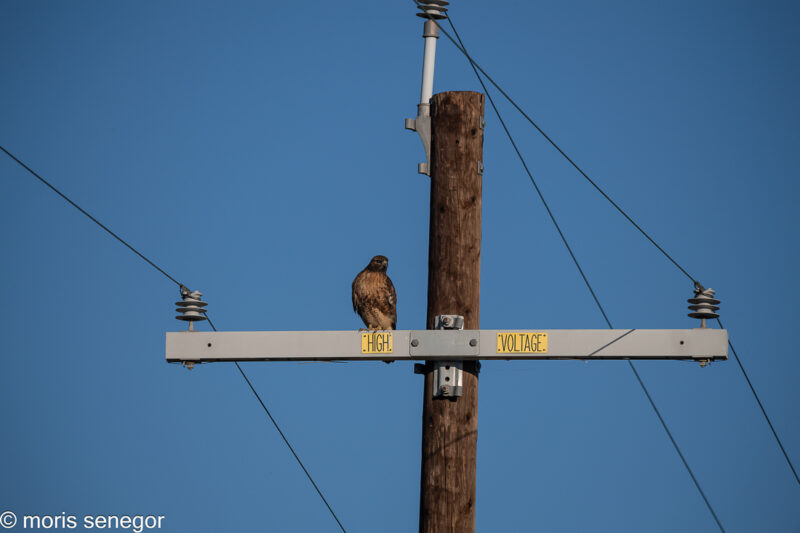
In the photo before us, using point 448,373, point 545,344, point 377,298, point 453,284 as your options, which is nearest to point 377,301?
point 377,298

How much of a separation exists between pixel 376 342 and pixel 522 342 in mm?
962

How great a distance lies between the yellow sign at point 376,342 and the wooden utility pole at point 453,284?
29cm

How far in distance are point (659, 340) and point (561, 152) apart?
231 cm

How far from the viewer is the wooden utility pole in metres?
7.21

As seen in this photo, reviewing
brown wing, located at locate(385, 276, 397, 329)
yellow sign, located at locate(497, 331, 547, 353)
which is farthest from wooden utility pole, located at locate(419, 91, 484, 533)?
brown wing, located at locate(385, 276, 397, 329)

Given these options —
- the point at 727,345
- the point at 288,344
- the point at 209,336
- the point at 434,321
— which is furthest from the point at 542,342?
the point at 209,336

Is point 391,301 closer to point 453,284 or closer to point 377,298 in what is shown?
point 377,298

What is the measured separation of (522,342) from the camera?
24.4 feet

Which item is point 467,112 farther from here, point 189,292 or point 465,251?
point 189,292

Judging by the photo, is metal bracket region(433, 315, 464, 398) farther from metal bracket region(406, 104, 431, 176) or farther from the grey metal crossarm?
metal bracket region(406, 104, 431, 176)

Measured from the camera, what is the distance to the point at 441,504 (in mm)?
7184

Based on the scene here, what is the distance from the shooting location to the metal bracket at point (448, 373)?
24.1 feet

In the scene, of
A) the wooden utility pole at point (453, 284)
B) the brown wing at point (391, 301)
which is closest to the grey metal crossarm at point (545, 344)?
the wooden utility pole at point (453, 284)

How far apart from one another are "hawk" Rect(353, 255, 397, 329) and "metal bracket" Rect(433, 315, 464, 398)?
2.14 m
